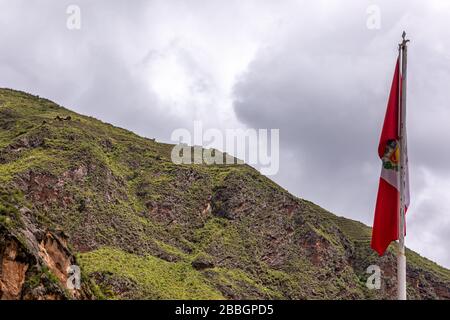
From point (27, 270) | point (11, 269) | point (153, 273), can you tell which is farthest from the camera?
point (153, 273)

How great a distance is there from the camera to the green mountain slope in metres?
105

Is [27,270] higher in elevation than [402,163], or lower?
lower

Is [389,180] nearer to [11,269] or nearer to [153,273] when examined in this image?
[11,269]

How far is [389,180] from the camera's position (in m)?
14.5

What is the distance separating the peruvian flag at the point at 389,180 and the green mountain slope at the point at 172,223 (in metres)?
74.9

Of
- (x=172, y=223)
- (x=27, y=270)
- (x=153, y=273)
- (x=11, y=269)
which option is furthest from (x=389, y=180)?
(x=172, y=223)

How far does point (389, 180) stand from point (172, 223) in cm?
11591

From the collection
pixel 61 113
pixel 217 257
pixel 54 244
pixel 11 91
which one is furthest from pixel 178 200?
pixel 54 244

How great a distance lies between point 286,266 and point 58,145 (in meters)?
46.8

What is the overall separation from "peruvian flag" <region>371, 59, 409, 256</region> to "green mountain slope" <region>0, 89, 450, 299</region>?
74853 mm

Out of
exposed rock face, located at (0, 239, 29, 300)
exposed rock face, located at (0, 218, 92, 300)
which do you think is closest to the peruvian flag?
exposed rock face, located at (0, 218, 92, 300)

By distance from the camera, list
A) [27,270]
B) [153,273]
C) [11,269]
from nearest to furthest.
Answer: [11,269] → [27,270] → [153,273]

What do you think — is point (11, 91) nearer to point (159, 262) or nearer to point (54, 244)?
point (159, 262)

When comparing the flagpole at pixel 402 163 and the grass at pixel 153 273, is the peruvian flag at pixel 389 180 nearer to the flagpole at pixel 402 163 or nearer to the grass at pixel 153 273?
the flagpole at pixel 402 163
